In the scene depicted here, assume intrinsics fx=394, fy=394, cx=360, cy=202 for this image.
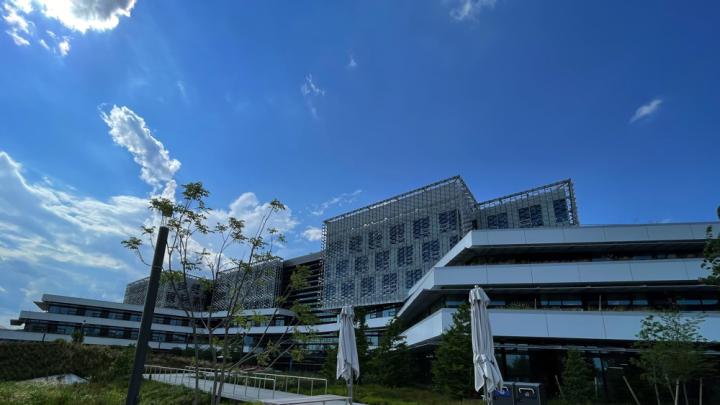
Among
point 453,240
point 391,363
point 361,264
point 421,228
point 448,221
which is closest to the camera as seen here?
point 391,363

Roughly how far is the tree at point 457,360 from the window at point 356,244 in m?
33.3

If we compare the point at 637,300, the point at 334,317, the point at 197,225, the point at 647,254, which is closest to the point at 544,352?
the point at 637,300

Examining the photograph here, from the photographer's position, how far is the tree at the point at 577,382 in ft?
57.3

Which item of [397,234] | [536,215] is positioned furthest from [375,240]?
[536,215]

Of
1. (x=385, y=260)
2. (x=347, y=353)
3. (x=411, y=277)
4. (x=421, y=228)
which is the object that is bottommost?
(x=347, y=353)

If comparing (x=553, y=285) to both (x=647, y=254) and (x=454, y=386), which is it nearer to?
(x=647, y=254)

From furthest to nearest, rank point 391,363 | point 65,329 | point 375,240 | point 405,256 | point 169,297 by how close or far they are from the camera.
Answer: point 169,297 < point 65,329 < point 375,240 < point 405,256 < point 391,363

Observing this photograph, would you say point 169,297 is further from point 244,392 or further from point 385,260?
point 244,392

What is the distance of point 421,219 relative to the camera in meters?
47.2

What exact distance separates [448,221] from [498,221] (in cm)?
657

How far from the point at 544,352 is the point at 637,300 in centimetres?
601

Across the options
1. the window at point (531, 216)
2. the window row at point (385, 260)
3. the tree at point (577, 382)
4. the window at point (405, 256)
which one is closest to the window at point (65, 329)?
the window row at point (385, 260)

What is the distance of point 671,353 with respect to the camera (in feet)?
48.7

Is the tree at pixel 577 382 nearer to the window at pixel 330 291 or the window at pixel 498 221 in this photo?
the window at pixel 498 221
